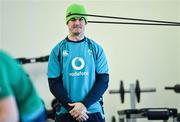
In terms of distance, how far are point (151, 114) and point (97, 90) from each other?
1.17 metres

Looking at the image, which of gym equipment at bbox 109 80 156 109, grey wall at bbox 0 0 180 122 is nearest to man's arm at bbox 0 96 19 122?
gym equipment at bbox 109 80 156 109

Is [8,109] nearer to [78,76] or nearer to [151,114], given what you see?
[78,76]

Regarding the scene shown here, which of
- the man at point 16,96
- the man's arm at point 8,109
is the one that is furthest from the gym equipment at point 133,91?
the man's arm at point 8,109

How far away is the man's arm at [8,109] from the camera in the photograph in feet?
2.41

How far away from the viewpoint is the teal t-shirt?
1.91m

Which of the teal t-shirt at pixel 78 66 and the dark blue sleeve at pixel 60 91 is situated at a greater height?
the teal t-shirt at pixel 78 66

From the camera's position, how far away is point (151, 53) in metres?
3.59

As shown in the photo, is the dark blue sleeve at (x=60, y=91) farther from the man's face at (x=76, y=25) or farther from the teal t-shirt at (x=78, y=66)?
the man's face at (x=76, y=25)

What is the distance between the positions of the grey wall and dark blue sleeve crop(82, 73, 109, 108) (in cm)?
161

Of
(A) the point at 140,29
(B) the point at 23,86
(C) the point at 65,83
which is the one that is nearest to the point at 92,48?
(C) the point at 65,83

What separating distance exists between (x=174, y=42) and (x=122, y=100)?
0.92 m

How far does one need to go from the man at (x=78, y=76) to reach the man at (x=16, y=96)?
1.04 metres

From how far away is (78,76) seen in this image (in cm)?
191

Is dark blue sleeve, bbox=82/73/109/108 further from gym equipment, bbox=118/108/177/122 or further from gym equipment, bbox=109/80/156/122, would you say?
gym equipment, bbox=109/80/156/122
